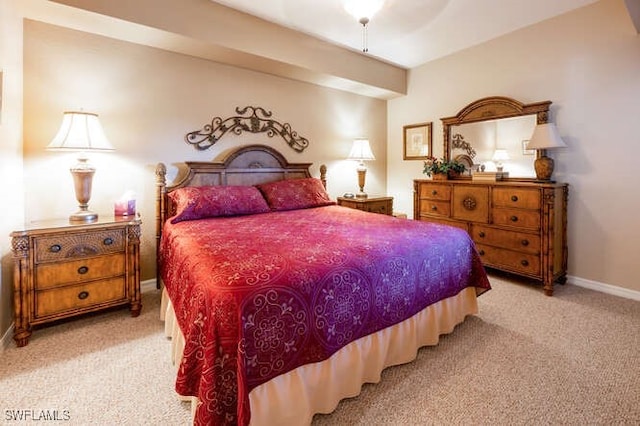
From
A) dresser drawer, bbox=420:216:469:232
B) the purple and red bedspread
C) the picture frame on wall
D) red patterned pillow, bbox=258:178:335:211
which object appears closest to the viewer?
the purple and red bedspread

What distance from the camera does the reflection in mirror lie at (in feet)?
10.8

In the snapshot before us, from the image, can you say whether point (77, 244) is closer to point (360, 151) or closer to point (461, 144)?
point (360, 151)

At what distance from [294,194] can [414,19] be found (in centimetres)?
211

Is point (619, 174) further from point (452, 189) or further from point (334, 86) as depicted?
point (334, 86)

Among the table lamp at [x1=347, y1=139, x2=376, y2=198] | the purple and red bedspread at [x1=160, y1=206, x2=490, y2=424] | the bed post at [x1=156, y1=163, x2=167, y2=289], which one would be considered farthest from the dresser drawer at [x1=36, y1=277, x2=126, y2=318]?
the table lamp at [x1=347, y1=139, x2=376, y2=198]

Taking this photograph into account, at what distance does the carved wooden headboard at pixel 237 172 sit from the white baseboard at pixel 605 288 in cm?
286

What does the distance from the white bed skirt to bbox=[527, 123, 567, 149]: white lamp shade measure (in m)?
1.84

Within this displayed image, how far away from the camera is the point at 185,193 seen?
108 inches

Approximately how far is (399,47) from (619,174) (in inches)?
101

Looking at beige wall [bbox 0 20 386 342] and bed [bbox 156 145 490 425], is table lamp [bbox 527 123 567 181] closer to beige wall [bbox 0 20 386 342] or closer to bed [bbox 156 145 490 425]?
bed [bbox 156 145 490 425]

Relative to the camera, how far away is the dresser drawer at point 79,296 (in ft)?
6.88

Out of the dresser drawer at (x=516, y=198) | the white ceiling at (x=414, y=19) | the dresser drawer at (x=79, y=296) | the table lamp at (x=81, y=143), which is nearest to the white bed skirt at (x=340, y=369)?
the dresser drawer at (x=79, y=296)

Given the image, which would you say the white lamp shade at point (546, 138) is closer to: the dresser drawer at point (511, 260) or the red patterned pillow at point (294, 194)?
the dresser drawer at point (511, 260)

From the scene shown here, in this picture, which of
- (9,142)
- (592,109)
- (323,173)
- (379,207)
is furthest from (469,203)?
(9,142)
